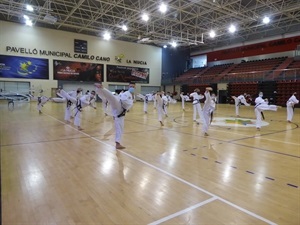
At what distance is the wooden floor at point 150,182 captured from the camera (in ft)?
9.29

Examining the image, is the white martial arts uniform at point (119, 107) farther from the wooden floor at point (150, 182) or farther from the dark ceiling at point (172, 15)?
the dark ceiling at point (172, 15)

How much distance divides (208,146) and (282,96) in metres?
22.0

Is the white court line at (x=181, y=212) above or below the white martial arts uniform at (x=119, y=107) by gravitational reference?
below

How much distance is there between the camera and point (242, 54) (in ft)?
102

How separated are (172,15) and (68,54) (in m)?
13.9

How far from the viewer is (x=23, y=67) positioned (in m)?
26.5

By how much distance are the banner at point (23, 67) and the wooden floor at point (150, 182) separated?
22.3 metres

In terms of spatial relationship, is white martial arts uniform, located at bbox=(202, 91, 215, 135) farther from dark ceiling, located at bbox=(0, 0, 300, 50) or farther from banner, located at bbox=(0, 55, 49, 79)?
banner, located at bbox=(0, 55, 49, 79)

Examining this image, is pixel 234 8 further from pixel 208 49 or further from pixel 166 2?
pixel 208 49

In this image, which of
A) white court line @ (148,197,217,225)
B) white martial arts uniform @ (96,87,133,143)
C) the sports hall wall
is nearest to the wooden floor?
white court line @ (148,197,217,225)

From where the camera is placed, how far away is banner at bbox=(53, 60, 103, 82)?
94.1 feet

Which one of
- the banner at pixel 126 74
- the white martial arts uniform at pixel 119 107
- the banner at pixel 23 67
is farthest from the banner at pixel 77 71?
the white martial arts uniform at pixel 119 107

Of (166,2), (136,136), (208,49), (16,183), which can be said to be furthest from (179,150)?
(208,49)

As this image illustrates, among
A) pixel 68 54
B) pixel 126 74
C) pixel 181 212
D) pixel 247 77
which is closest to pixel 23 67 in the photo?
pixel 68 54
